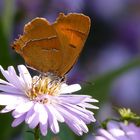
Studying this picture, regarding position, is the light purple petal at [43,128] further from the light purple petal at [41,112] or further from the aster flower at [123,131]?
the aster flower at [123,131]

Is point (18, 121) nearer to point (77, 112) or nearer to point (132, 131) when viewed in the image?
point (77, 112)

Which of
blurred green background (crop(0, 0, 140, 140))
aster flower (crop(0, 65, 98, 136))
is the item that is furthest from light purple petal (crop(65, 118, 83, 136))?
blurred green background (crop(0, 0, 140, 140))

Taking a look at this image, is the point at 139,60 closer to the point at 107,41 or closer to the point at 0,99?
the point at 0,99

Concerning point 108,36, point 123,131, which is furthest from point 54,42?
point 108,36

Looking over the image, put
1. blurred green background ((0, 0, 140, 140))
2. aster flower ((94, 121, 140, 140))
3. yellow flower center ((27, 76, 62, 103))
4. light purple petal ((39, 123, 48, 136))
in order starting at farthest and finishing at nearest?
blurred green background ((0, 0, 140, 140)), yellow flower center ((27, 76, 62, 103)), aster flower ((94, 121, 140, 140)), light purple petal ((39, 123, 48, 136))

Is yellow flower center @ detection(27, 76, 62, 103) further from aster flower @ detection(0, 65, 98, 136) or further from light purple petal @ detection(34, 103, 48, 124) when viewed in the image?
light purple petal @ detection(34, 103, 48, 124)

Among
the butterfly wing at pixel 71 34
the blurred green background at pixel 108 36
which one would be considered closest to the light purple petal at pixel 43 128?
the butterfly wing at pixel 71 34
